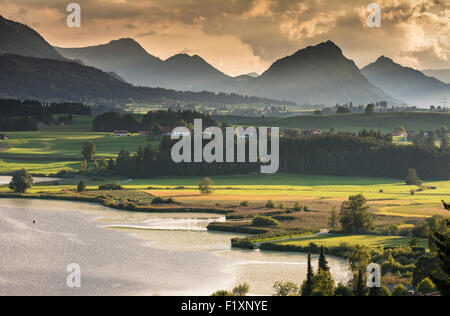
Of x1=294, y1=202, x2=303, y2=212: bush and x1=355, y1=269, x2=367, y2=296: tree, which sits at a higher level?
x1=294, y1=202, x2=303, y2=212: bush

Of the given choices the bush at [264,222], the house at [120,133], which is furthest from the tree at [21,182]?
the house at [120,133]

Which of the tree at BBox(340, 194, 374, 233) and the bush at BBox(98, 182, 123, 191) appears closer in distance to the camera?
the tree at BBox(340, 194, 374, 233)

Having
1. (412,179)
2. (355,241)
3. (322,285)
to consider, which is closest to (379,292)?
(322,285)

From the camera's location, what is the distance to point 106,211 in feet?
291

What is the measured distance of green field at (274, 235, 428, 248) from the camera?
65.9 metres

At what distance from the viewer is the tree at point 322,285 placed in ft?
145

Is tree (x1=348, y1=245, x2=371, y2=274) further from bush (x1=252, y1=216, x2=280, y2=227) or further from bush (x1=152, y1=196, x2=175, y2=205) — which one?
bush (x1=152, y1=196, x2=175, y2=205)

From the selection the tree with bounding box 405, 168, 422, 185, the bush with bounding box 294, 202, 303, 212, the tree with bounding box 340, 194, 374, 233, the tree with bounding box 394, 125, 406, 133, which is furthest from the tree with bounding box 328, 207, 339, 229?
the tree with bounding box 394, 125, 406, 133

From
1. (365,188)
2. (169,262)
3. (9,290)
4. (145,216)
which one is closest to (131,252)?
(169,262)

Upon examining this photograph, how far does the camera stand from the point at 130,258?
200 feet

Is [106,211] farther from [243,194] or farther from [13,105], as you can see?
[13,105]

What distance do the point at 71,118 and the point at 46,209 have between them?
105253 mm

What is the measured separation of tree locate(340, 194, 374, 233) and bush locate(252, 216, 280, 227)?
7582 millimetres

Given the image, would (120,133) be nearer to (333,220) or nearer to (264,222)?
(264,222)
